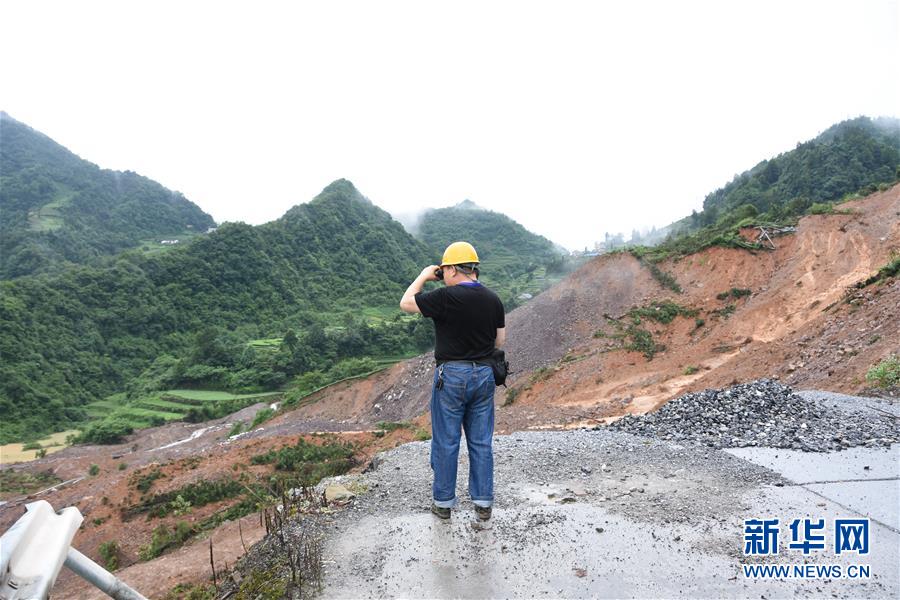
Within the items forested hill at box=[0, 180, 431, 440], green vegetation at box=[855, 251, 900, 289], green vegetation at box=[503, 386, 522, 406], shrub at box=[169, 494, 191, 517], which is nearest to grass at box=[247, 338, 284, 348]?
forested hill at box=[0, 180, 431, 440]

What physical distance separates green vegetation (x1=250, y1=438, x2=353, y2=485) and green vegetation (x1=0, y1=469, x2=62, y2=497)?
14622 mm

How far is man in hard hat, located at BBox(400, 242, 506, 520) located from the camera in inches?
127

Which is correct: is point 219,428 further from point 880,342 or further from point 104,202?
point 104,202

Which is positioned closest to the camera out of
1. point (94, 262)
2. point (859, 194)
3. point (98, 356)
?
point (859, 194)

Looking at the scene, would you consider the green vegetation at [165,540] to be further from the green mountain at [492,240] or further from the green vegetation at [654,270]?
the green mountain at [492,240]

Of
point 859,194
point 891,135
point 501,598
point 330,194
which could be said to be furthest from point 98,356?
point 891,135

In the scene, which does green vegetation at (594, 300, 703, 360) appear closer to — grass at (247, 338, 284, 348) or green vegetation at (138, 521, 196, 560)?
green vegetation at (138, 521, 196, 560)

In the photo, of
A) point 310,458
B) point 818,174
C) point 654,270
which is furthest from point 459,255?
point 818,174

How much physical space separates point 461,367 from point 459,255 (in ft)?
2.52

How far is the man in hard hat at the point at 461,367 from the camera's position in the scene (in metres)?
3.23

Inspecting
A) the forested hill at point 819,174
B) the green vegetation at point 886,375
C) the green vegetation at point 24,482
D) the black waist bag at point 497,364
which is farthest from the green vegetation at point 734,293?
the green vegetation at point 24,482

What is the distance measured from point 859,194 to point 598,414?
21945 millimetres

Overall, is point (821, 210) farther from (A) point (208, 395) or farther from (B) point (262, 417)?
(A) point (208, 395)

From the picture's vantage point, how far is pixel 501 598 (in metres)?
2.62
